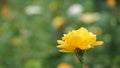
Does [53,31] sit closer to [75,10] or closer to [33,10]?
[75,10]

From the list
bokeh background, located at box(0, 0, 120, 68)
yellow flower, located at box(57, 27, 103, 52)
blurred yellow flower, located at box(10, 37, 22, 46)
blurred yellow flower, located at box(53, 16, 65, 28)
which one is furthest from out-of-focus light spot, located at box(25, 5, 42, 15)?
yellow flower, located at box(57, 27, 103, 52)

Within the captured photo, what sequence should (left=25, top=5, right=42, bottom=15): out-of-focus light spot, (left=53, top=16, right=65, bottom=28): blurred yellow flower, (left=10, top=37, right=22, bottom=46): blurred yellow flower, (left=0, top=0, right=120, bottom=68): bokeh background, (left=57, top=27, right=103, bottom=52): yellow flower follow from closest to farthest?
(left=57, top=27, right=103, bottom=52): yellow flower
(left=0, top=0, right=120, bottom=68): bokeh background
(left=10, top=37, right=22, bottom=46): blurred yellow flower
(left=53, top=16, right=65, bottom=28): blurred yellow flower
(left=25, top=5, right=42, bottom=15): out-of-focus light spot

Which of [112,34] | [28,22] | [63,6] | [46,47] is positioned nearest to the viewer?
[112,34]

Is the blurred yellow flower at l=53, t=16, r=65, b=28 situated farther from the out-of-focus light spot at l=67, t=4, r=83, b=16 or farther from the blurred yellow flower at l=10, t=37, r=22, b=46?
the blurred yellow flower at l=10, t=37, r=22, b=46

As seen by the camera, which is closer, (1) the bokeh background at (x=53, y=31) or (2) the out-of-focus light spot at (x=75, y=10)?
(1) the bokeh background at (x=53, y=31)

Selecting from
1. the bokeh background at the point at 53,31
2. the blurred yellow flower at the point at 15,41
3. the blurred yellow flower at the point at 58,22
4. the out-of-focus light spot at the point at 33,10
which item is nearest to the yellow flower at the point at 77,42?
the bokeh background at the point at 53,31

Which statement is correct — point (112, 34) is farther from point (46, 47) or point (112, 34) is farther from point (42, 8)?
point (42, 8)

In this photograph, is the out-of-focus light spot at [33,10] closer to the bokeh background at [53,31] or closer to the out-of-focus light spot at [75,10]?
the bokeh background at [53,31]

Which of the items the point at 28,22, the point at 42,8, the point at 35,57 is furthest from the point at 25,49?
the point at 42,8
